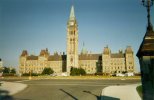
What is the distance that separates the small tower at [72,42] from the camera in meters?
132

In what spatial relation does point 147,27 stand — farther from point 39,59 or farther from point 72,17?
point 39,59

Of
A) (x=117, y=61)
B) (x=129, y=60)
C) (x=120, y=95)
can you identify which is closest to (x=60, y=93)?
(x=120, y=95)

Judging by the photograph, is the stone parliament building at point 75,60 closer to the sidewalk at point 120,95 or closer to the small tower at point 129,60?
the small tower at point 129,60

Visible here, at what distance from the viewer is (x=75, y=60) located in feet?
433

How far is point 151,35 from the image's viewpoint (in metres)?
5.82

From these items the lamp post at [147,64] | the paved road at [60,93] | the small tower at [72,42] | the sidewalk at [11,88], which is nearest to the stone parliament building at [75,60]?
the small tower at [72,42]

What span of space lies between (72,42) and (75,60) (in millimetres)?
11685

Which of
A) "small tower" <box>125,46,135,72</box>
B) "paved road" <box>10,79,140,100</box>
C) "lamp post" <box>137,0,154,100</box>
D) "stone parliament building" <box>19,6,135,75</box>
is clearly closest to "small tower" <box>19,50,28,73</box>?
"stone parliament building" <box>19,6,135,75</box>

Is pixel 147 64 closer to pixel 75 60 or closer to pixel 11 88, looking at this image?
pixel 11 88

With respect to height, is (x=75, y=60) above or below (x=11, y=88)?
above

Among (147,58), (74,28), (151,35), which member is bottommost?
(147,58)

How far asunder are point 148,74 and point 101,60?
483 feet

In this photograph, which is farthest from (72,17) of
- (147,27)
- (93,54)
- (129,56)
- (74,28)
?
(147,27)

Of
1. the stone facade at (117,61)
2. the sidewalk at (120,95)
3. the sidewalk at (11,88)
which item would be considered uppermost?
the stone facade at (117,61)
